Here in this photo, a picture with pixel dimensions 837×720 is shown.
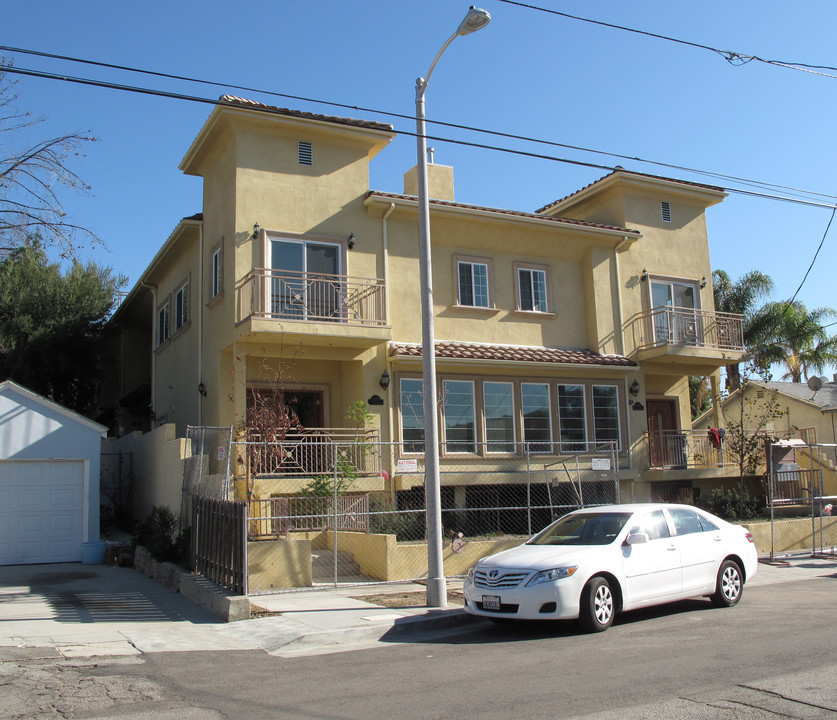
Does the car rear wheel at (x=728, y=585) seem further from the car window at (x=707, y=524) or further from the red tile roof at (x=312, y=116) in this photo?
the red tile roof at (x=312, y=116)

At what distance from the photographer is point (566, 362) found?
18.6m

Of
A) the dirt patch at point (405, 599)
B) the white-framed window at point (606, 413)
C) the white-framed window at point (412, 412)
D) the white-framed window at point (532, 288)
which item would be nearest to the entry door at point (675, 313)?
the white-framed window at point (606, 413)

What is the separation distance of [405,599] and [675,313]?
12.2 meters

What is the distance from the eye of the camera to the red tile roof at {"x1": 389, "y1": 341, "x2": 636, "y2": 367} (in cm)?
1714

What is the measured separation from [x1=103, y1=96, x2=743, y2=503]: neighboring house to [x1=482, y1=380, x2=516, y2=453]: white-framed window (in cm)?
4

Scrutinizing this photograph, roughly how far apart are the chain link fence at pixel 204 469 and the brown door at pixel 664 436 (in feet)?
35.4

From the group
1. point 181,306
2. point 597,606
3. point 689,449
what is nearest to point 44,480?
point 181,306

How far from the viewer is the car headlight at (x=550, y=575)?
29.5 feet

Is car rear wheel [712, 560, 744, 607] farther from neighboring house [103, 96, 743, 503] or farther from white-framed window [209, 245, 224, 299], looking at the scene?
white-framed window [209, 245, 224, 299]

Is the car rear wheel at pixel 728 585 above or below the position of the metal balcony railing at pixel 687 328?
below

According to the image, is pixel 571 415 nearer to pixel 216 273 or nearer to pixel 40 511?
pixel 216 273

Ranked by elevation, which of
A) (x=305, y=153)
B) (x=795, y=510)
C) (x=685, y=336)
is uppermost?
(x=305, y=153)

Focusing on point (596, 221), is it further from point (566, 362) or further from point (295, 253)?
point (295, 253)

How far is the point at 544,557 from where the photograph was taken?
9430 mm
